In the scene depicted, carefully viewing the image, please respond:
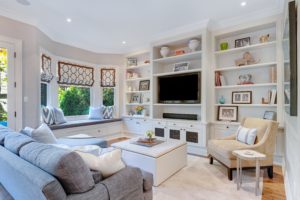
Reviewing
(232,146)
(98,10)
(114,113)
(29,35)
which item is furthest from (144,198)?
(114,113)

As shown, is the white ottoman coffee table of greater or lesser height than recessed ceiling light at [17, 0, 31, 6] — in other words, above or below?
below

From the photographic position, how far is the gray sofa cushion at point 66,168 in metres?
1.05

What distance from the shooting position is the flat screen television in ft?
12.6

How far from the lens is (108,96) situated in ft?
18.0

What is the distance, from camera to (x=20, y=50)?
126 inches

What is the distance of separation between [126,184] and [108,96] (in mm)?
4352

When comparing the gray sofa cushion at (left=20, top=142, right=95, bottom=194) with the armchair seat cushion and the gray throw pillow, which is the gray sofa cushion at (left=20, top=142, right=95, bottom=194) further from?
the gray throw pillow

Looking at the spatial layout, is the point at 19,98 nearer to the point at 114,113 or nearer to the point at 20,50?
the point at 20,50

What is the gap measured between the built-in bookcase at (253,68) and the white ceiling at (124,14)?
369mm

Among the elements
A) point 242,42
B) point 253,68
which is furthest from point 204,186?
point 242,42

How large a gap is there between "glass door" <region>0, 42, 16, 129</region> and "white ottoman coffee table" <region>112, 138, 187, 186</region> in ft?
6.57

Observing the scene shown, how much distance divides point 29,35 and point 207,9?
10.9ft

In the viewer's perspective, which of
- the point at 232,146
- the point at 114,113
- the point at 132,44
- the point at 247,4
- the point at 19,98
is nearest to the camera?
the point at 232,146

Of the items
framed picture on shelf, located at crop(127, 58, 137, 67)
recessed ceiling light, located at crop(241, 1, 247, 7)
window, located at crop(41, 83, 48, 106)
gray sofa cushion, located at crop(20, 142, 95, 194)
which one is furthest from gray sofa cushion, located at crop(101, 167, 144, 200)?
framed picture on shelf, located at crop(127, 58, 137, 67)
